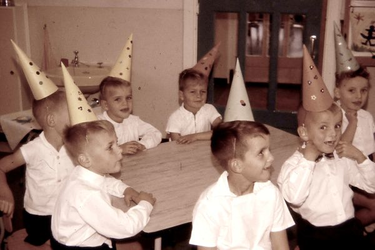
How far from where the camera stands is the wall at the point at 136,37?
4.61 m

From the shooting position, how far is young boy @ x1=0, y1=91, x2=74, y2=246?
2.28m

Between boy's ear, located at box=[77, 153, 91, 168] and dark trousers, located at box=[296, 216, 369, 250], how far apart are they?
3.18ft

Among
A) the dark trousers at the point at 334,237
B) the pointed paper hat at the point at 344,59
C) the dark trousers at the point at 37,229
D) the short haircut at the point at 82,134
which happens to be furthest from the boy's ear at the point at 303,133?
the dark trousers at the point at 37,229

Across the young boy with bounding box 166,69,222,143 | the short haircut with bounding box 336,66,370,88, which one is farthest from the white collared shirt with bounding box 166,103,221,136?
the short haircut with bounding box 336,66,370,88

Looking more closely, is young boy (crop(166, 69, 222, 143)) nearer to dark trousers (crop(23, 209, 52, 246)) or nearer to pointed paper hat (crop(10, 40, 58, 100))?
pointed paper hat (crop(10, 40, 58, 100))

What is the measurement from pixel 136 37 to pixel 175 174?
2.60 metres

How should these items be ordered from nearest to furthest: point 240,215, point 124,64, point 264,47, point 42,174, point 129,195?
point 240,215 → point 129,195 → point 42,174 → point 124,64 → point 264,47

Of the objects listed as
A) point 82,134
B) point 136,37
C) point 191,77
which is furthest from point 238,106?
point 136,37

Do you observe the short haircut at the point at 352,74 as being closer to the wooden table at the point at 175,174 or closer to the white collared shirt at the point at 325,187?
the wooden table at the point at 175,174

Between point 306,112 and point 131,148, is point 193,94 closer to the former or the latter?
point 131,148

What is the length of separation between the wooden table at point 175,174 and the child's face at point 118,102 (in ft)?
1.05

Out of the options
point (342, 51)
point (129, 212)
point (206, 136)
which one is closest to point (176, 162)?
point (206, 136)

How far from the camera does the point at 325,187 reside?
7.17 feet

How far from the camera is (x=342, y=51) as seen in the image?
2.99 metres
